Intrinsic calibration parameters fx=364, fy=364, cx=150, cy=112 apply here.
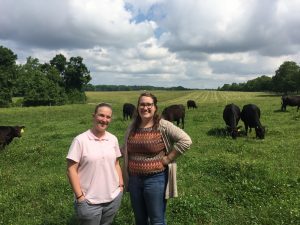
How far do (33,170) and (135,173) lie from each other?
8508 millimetres

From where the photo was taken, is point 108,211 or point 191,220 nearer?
point 108,211

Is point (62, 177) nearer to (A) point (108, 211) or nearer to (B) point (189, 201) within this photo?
(B) point (189, 201)

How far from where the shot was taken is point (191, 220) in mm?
8008

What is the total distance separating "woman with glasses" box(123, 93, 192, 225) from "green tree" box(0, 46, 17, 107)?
73.2 metres

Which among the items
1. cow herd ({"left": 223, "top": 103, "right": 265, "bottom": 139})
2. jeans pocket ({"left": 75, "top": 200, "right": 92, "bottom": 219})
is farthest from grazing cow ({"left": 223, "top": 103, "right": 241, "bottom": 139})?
jeans pocket ({"left": 75, "top": 200, "right": 92, "bottom": 219})

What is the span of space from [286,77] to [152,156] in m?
98.2

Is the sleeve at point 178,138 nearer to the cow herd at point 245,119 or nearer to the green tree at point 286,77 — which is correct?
the cow herd at point 245,119

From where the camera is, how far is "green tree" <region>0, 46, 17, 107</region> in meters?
74.4

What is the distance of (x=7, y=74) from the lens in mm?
76188

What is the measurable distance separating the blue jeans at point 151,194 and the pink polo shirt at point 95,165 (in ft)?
1.52

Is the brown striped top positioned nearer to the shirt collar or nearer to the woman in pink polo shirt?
the woman in pink polo shirt

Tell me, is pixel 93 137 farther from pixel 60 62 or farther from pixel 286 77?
pixel 286 77

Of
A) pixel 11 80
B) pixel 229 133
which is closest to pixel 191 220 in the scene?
pixel 229 133

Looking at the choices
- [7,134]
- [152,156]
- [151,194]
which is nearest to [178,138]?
[152,156]
